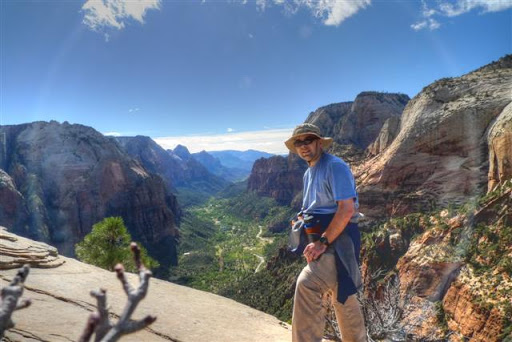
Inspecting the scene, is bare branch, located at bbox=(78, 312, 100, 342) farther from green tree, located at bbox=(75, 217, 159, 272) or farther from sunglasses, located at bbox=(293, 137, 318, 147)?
green tree, located at bbox=(75, 217, 159, 272)

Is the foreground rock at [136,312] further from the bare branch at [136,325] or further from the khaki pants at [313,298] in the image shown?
the bare branch at [136,325]

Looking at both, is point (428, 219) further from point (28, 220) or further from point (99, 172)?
point (99, 172)

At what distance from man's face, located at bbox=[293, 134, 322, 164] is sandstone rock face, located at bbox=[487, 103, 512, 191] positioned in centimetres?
3252

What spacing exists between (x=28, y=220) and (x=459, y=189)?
3804 inches

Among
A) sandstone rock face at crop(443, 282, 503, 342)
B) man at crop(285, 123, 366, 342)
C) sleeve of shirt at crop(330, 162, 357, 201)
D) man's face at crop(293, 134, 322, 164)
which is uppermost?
man's face at crop(293, 134, 322, 164)

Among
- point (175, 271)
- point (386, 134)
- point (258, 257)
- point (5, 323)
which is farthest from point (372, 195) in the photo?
point (258, 257)

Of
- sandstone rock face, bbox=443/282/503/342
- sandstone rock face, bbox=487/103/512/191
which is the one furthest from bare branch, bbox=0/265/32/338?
sandstone rock face, bbox=487/103/512/191

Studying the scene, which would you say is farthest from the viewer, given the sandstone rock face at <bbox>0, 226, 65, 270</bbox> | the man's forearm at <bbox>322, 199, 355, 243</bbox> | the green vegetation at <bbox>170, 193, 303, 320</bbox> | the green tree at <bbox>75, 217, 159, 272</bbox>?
the green vegetation at <bbox>170, 193, 303, 320</bbox>

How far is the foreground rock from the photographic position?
5898 millimetres

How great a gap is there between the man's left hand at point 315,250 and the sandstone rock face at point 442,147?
3456 cm

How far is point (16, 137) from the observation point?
105125 mm

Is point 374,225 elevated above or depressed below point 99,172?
below

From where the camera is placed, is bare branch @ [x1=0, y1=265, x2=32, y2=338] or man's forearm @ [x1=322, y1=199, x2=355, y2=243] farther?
man's forearm @ [x1=322, y1=199, x2=355, y2=243]

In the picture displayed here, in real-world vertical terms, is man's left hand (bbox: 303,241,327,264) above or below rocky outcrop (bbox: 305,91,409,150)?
below
